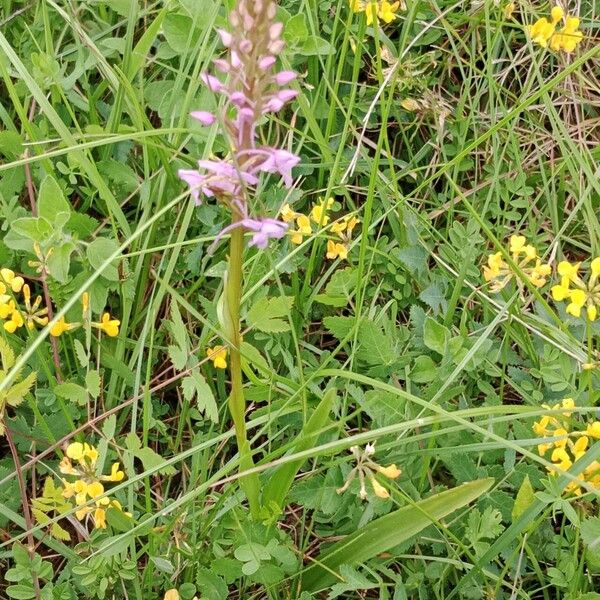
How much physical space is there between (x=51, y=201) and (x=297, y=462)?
32.0 inches

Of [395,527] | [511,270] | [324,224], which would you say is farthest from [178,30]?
[395,527]

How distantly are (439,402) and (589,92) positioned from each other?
1.24 m

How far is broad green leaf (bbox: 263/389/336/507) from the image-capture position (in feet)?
4.63

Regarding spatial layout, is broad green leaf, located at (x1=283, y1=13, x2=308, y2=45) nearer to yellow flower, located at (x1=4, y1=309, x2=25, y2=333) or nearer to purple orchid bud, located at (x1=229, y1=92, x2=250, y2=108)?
yellow flower, located at (x1=4, y1=309, x2=25, y2=333)

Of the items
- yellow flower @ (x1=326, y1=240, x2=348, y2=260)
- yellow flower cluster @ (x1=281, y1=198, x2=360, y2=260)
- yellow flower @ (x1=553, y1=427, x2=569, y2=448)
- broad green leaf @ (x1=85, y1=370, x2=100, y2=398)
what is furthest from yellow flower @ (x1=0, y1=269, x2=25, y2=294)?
yellow flower @ (x1=553, y1=427, x2=569, y2=448)

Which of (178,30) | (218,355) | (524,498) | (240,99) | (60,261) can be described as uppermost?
(240,99)

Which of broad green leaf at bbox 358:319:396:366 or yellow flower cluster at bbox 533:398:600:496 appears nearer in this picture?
yellow flower cluster at bbox 533:398:600:496

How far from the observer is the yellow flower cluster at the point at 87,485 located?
5.24ft

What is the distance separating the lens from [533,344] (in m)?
1.99

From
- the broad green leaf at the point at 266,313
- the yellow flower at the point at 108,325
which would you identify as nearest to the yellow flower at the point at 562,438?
the broad green leaf at the point at 266,313

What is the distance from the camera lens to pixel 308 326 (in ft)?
6.76

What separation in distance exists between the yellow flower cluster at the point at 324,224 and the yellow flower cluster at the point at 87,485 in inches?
27.0

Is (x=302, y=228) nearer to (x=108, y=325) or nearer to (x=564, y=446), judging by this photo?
(x=108, y=325)

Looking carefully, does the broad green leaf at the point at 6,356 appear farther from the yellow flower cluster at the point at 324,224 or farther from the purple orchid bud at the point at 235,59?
the purple orchid bud at the point at 235,59
